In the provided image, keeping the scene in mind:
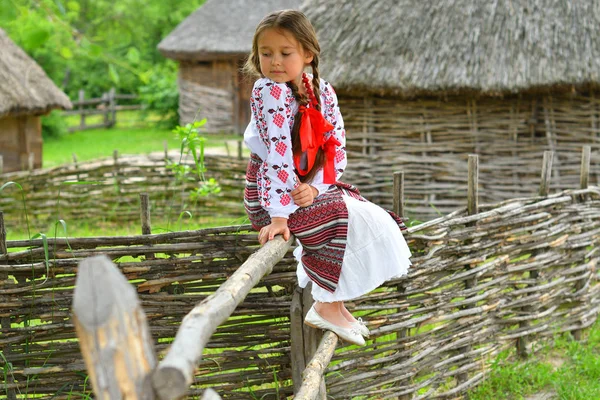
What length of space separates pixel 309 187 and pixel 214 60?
19.2 metres

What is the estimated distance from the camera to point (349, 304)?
3.68 m

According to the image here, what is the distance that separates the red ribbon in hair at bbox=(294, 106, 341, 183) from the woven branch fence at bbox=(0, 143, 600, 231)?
6.02m

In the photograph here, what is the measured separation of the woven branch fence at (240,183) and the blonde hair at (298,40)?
6.03 meters

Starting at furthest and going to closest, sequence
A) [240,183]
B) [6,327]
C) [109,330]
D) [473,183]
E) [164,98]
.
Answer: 1. [164,98]
2. [240,183]
3. [473,183]
4. [6,327]
5. [109,330]

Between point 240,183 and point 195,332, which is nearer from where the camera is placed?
point 195,332

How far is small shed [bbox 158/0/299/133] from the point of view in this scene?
Result: 2112cm

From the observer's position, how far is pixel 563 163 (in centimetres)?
890

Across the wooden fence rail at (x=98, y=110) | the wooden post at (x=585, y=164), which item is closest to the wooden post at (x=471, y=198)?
the wooden post at (x=585, y=164)

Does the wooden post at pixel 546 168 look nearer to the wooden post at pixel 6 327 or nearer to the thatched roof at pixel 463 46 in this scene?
the wooden post at pixel 6 327

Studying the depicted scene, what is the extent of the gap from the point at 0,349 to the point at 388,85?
20.8ft

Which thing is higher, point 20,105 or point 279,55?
point 279,55

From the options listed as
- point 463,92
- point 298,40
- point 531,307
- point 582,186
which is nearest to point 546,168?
point 582,186

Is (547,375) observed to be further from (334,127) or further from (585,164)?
(334,127)

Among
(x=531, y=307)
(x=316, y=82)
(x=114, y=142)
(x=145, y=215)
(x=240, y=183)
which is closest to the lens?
(x=316, y=82)
